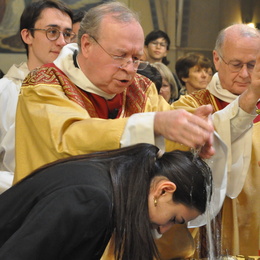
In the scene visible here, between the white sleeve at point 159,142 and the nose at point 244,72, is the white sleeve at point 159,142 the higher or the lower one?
the lower one

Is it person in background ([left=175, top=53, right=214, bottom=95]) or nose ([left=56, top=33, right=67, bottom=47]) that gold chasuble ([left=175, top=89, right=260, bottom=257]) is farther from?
person in background ([left=175, top=53, right=214, bottom=95])

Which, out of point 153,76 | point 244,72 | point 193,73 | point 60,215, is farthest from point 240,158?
point 193,73

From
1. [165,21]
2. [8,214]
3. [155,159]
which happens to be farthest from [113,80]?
[165,21]

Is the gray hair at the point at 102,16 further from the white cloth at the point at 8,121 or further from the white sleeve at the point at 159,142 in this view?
the white cloth at the point at 8,121

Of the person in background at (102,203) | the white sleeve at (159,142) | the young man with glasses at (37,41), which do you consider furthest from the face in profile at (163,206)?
the young man with glasses at (37,41)

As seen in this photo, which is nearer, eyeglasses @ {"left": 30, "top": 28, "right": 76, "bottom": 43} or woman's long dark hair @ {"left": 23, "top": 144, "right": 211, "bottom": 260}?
woman's long dark hair @ {"left": 23, "top": 144, "right": 211, "bottom": 260}

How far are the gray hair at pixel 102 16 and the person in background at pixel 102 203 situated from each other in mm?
912

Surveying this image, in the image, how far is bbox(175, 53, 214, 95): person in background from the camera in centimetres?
638

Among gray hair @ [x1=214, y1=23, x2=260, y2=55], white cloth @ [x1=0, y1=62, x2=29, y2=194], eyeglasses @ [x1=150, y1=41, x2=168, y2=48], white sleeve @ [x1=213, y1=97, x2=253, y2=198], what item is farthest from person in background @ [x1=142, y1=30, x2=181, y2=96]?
white sleeve @ [x1=213, y1=97, x2=253, y2=198]

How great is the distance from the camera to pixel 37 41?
4.52 m

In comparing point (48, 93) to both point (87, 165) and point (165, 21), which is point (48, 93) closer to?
point (87, 165)

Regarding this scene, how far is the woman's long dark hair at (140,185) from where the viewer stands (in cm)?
247

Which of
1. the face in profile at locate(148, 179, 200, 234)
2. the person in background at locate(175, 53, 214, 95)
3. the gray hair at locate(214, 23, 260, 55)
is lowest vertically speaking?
the person in background at locate(175, 53, 214, 95)

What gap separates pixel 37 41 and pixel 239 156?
165 cm
